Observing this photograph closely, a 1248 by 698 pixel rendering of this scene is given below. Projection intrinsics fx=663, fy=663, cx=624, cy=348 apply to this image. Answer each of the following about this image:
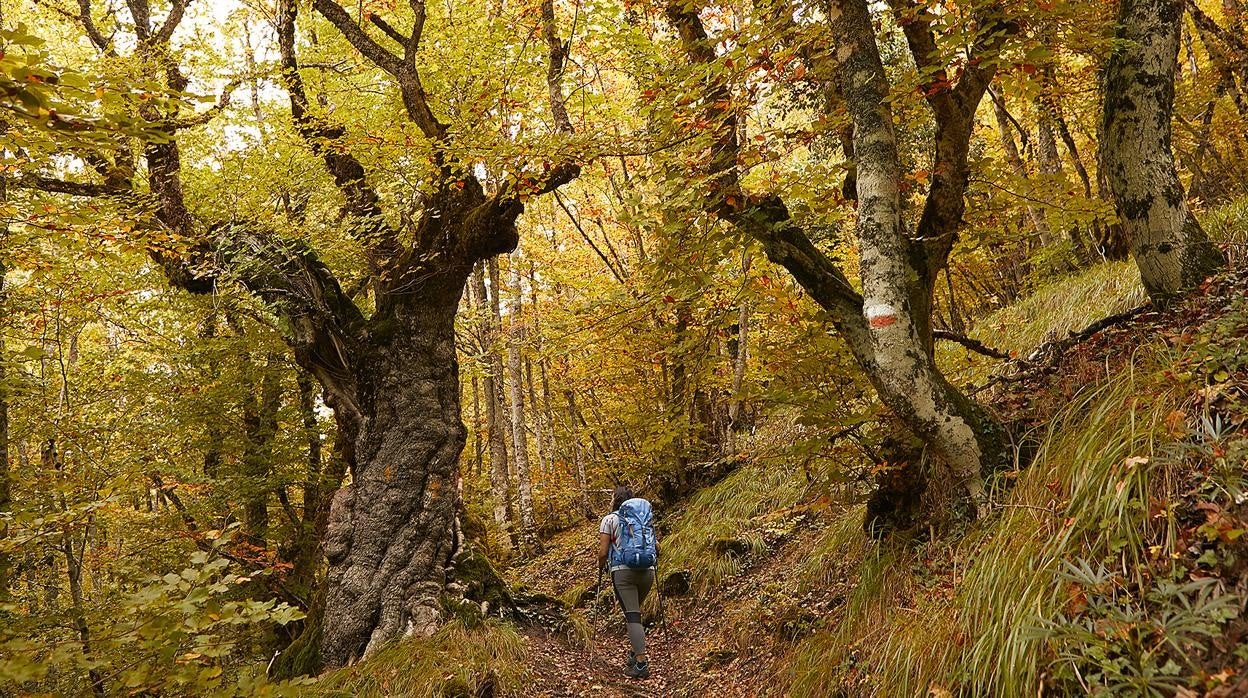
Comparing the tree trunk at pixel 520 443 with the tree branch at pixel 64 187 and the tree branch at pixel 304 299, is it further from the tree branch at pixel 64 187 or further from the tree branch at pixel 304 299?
the tree branch at pixel 64 187

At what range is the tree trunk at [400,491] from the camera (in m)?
5.93

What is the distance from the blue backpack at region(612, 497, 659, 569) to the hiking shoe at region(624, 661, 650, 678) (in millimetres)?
894

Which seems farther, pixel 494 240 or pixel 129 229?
pixel 494 240

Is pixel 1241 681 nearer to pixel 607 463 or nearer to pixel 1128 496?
pixel 1128 496

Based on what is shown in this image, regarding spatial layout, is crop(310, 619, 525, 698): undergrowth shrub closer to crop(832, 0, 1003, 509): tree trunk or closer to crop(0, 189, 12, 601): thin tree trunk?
crop(0, 189, 12, 601): thin tree trunk

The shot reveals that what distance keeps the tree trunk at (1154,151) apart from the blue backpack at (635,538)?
15.3 feet

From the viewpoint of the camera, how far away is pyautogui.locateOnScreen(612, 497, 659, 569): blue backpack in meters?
6.71

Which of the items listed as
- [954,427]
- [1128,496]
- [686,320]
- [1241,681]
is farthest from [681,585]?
[1241,681]

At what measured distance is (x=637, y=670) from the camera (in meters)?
6.43

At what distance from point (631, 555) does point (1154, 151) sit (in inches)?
207

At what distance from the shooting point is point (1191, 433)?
2717mm

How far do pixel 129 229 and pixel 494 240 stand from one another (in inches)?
124

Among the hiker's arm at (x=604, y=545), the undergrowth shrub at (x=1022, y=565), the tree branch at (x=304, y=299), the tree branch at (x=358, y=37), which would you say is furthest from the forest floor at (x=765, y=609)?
the tree branch at (x=358, y=37)

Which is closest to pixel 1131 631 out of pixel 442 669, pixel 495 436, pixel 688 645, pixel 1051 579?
pixel 1051 579
